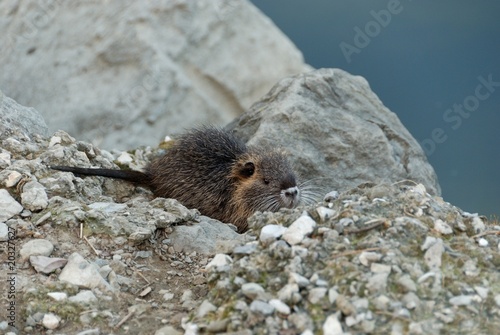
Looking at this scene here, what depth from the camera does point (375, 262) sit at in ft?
13.9

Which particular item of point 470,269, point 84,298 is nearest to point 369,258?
point 470,269

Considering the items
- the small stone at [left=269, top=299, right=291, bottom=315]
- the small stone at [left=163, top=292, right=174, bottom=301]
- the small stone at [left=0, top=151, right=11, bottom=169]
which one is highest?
the small stone at [left=269, top=299, right=291, bottom=315]

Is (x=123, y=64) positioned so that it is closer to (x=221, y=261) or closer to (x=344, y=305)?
(x=221, y=261)

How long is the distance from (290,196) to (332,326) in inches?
133

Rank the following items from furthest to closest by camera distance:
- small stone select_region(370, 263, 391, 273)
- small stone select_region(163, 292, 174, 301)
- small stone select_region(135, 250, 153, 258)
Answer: small stone select_region(135, 250, 153, 258) → small stone select_region(163, 292, 174, 301) → small stone select_region(370, 263, 391, 273)

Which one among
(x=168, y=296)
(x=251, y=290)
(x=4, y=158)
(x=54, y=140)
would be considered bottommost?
(x=4, y=158)

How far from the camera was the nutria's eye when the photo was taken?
7.34m

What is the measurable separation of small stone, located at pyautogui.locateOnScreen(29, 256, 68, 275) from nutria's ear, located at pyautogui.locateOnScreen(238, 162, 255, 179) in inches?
106

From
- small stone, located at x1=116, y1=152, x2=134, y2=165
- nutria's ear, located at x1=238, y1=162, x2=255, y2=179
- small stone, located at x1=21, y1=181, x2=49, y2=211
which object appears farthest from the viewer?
small stone, located at x1=116, y1=152, x2=134, y2=165

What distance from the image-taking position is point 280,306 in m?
3.99

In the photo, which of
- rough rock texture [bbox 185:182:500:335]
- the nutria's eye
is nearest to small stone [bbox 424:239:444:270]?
rough rock texture [bbox 185:182:500:335]

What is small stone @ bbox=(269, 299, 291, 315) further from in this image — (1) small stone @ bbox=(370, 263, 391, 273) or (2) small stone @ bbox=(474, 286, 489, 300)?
(2) small stone @ bbox=(474, 286, 489, 300)

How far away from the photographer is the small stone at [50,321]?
442 cm

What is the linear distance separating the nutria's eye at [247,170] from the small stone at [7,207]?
7.81 feet
